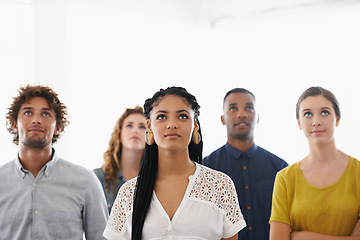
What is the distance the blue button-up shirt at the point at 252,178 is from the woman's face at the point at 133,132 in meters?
0.86

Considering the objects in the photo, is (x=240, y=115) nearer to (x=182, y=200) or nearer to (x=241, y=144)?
(x=241, y=144)

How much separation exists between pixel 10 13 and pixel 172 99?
337cm

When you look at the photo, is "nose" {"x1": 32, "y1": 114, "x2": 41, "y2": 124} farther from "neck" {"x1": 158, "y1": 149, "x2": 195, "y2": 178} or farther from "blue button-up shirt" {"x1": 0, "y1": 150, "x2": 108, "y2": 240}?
"neck" {"x1": 158, "y1": 149, "x2": 195, "y2": 178}

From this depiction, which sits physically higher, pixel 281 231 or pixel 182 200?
pixel 182 200

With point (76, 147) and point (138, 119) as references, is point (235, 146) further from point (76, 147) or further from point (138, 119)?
point (76, 147)

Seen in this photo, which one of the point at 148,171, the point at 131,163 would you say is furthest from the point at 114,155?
the point at 148,171

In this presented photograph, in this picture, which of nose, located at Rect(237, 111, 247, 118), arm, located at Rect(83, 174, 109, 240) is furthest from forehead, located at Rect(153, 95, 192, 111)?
nose, located at Rect(237, 111, 247, 118)

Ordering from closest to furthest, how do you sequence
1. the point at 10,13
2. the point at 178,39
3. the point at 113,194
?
1. the point at 113,194
2. the point at 10,13
3. the point at 178,39

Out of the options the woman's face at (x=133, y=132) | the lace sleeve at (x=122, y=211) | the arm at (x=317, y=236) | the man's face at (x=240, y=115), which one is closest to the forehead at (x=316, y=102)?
the arm at (x=317, y=236)

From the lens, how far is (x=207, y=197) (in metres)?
2.38

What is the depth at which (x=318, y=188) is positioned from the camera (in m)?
2.64

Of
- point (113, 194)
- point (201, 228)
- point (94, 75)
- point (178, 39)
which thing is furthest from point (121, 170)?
point (178, 39)

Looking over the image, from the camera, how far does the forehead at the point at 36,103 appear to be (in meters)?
3.17

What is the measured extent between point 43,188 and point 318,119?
5.78ft
